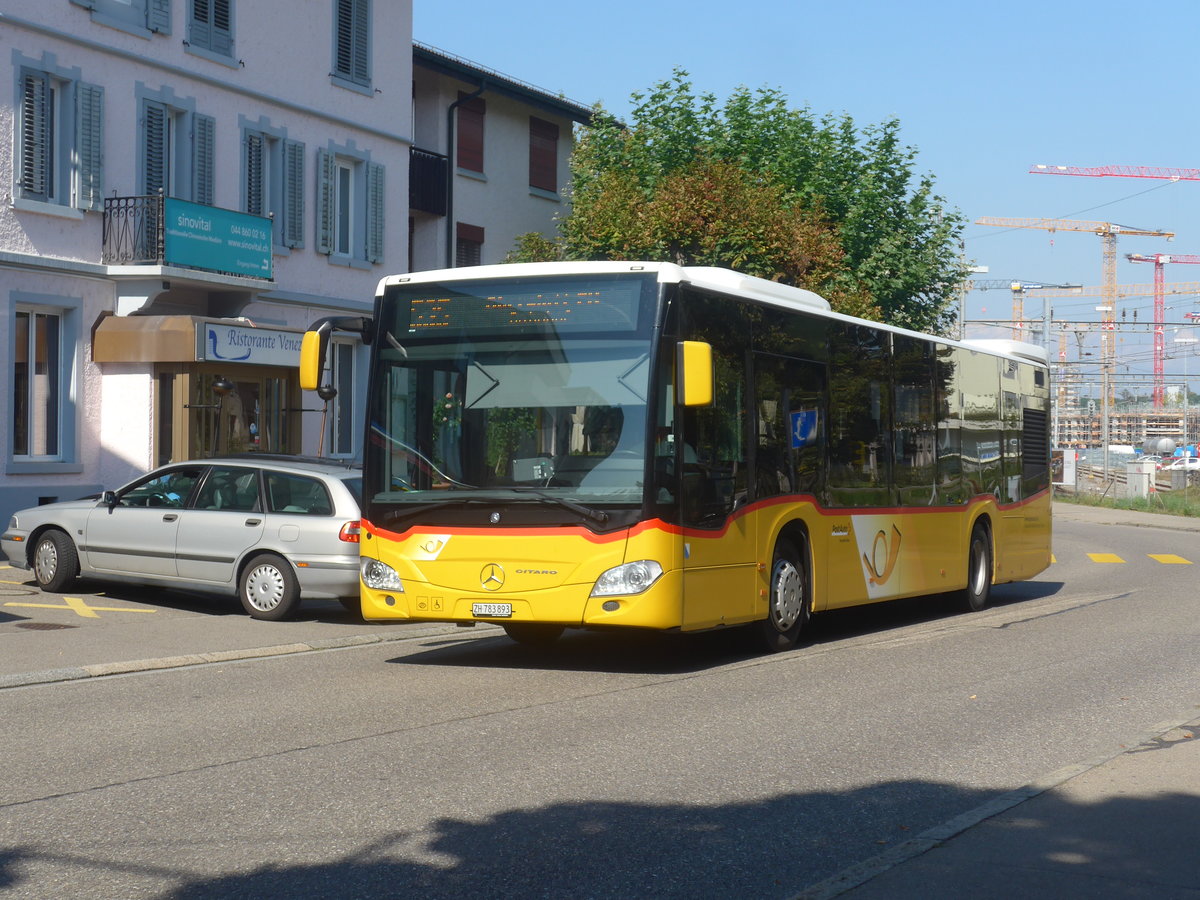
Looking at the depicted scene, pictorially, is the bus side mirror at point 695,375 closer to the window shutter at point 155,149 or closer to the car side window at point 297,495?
the car side window at point 297,495

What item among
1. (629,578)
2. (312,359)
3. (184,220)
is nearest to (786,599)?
(629,578)

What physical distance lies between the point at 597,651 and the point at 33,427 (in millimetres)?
12063

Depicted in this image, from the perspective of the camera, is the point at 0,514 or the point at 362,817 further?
the point at 0,514

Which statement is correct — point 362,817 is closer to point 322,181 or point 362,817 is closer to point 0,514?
point 0,514

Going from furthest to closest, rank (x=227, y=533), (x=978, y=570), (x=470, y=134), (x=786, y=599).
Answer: (x=470, y=134)
(x=978, y=570)
(x=227, y=533)
(x=786, y=599)

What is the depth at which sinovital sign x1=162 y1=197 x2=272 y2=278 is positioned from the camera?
22.4m

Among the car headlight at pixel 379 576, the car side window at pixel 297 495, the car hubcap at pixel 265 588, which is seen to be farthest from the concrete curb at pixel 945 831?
the car hubcap at pixel 265 588

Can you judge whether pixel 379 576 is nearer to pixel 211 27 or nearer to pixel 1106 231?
pixel 211 27

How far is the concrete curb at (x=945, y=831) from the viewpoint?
5.41 metres

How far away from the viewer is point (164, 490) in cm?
1577

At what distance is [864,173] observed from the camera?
35812 mm

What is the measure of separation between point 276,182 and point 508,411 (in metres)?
16.5

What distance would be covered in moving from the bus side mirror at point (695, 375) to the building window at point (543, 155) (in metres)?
27.1

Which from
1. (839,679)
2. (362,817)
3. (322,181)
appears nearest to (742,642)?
(839,679)
